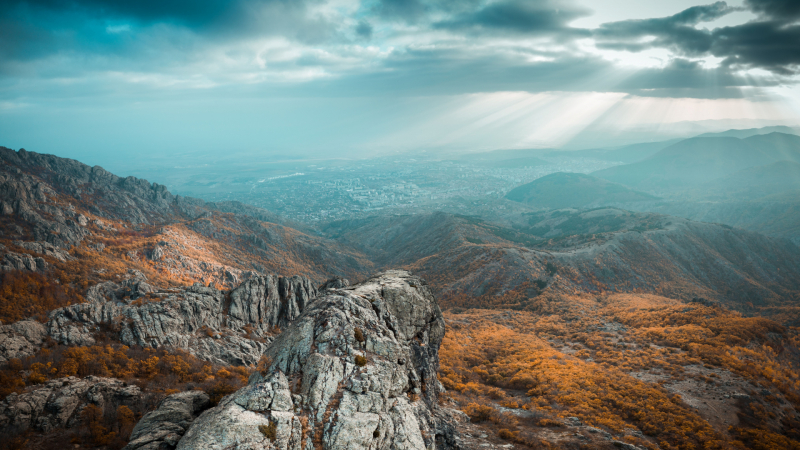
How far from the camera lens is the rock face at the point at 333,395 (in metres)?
13.6

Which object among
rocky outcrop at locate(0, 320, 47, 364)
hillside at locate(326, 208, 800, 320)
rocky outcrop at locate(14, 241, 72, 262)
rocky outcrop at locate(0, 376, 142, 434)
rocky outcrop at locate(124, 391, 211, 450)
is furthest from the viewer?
hillside at locate(326, 208, 800, 320)

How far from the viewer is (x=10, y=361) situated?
28531 millimetres

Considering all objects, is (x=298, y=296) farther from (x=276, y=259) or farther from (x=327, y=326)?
(x=276, y=259)

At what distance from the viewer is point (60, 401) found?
23.6 m

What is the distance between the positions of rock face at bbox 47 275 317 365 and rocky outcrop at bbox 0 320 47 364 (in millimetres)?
1090

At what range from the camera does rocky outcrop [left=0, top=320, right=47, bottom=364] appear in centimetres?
3053

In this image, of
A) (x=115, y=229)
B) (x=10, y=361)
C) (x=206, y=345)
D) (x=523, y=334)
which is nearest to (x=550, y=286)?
(x=523, y=334)

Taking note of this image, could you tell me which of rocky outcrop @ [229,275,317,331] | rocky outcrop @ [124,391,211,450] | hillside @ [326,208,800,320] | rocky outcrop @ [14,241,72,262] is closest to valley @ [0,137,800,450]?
rocky outcrop @ [124,391,211,450]

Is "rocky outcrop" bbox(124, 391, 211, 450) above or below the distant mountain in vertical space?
above

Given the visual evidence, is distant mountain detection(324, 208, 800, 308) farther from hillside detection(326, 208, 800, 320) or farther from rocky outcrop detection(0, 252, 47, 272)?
rocky outcrop detection(0, 252, 47, 272)

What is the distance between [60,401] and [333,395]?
937 inches

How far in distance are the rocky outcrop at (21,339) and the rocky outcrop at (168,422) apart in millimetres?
26121

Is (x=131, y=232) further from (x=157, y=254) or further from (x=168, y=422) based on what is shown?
(x=168, y=422)

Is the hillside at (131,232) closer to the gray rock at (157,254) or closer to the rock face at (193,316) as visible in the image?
the gray rock at (157,254)
